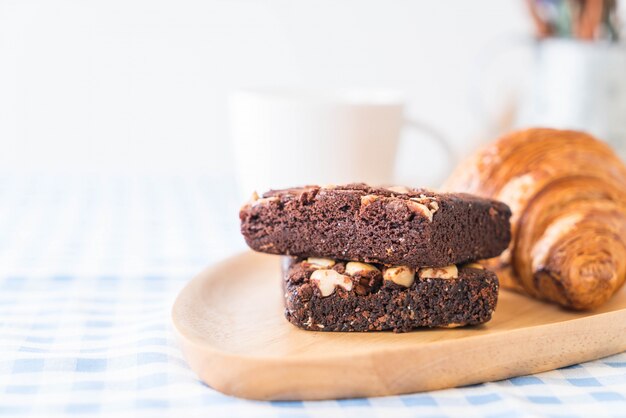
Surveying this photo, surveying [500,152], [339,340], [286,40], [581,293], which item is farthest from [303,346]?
[286,40]

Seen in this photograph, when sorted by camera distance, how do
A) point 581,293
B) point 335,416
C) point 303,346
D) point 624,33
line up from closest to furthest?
point 335,416 < point 303,346 < point 581,293 < point 624,33

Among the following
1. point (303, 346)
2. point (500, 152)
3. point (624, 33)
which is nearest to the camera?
point (303, 346)

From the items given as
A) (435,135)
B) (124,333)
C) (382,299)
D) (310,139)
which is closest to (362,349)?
(382,299)

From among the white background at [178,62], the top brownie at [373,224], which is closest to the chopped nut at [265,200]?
the top brownie at [373,224]

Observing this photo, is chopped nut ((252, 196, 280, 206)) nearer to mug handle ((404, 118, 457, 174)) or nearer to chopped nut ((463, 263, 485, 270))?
chopped nut ((463, 263, 485, 270))

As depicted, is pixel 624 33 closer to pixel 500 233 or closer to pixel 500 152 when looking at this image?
pixel 500 152

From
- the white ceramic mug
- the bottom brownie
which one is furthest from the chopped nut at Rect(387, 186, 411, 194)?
the white ceramic mug

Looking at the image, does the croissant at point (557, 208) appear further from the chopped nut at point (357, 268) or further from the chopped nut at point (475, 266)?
the chopped nut at point (357, 268)
